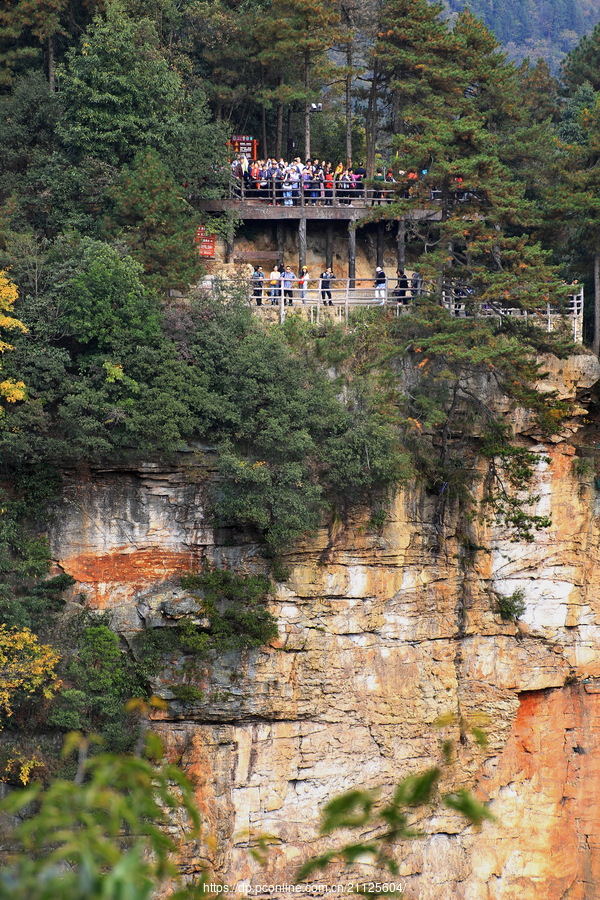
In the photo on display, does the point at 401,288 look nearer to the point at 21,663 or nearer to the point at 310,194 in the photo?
the point at 310,194

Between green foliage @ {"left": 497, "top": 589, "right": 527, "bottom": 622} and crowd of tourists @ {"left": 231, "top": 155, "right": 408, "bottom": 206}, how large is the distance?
10646 mm

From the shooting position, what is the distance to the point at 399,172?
97.8ft

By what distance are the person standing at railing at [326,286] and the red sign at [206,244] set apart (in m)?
2.91

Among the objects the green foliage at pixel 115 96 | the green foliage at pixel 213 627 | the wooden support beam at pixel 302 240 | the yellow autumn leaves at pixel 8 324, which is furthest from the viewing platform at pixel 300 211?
the green foliage at pixel 213 627

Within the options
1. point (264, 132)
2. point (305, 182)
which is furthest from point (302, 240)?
point (264, 132)

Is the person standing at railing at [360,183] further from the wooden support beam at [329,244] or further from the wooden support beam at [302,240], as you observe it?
the wooden support beam at [302,240]

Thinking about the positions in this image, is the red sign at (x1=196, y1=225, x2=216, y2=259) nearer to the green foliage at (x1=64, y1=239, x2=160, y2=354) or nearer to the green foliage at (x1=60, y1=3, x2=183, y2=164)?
the green foliage at (x1=60, y1=3, x2=183, y2=164)

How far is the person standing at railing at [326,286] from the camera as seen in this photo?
28.8m

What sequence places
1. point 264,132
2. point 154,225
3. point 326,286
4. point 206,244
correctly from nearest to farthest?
1. point 154,225
2. point 326,286
3. point 206,244
4. point 264,132

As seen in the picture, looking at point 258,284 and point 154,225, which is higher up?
point 154,225

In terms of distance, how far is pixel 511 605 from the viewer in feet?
97.8

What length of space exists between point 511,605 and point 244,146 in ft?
47.2

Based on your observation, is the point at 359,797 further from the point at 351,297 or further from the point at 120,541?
the point at 351,297

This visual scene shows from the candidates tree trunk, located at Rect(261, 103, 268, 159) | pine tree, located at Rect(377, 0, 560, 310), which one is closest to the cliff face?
pine tree, located at Rect(377, 0, 560, 310)
